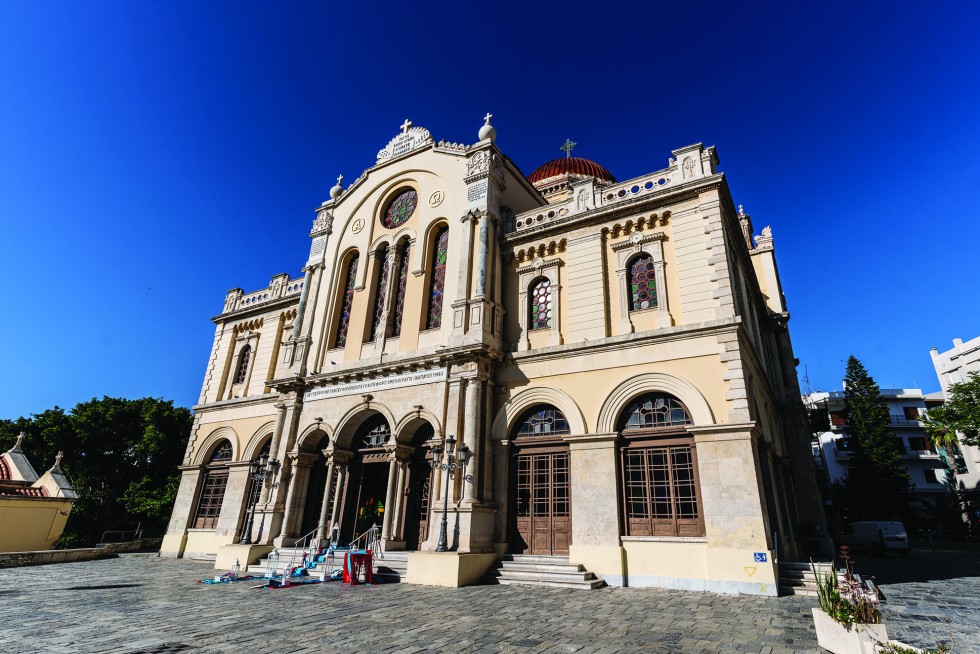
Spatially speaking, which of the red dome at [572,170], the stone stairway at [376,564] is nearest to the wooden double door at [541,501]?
the stone stairway at [376,564]

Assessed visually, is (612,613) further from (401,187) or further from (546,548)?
(401,187)

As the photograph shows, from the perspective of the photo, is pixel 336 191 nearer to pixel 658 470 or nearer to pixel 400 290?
pixel 400 290

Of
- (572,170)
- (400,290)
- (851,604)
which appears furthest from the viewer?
(572,170)

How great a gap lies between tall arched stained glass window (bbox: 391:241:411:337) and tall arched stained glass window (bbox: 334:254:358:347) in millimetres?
2188

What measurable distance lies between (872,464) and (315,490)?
38.7 m

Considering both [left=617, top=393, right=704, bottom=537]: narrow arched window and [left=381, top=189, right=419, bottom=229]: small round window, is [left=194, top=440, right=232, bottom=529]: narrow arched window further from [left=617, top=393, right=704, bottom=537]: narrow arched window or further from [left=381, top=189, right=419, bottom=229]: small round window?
[left=617, top=393, right=704, bottom=537]: narrow arched window

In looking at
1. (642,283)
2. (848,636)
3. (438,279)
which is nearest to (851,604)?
(848,636)

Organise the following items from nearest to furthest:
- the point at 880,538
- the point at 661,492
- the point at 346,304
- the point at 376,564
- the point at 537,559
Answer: the point at 661,492 → the point at 537,559 → the point at 376,564 → the point at 346,304 → the point at 880,538

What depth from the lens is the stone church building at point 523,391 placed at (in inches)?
486

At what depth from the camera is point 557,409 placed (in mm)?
14766

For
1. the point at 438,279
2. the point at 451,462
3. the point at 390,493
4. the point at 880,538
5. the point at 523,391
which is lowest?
the point at 880,538

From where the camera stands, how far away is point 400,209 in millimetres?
20938

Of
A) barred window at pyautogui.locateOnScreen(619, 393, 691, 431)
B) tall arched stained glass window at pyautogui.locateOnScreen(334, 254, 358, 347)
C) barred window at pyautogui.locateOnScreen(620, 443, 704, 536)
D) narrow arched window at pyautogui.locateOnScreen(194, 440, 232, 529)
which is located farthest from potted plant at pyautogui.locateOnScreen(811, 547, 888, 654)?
narrow arched window at pyautogui.locateOnScreen(194, 440, 232, 529)

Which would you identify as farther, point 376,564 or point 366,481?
point 366,481
